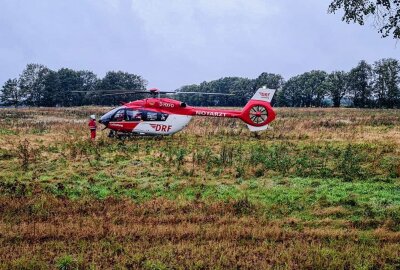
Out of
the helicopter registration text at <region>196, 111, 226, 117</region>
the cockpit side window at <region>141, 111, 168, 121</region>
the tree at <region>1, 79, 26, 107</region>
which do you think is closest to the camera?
the cockpit side window at <region>141, 111, 168, 121</region>

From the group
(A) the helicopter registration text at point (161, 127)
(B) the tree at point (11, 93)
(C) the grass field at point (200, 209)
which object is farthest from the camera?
(B) the tree at point (11, 93)

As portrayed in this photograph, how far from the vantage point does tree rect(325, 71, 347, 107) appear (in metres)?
108

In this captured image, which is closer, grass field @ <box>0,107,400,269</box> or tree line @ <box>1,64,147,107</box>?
grass field @ <box>0,107,400,269</box>


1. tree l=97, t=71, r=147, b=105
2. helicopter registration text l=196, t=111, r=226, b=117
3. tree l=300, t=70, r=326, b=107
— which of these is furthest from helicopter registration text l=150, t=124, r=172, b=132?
tree l=300, t=70, r=326, b=107

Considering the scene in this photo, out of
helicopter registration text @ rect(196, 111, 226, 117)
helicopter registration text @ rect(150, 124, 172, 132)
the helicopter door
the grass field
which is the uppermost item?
helicopter registration text @ rect(196, 111, 226, 117)

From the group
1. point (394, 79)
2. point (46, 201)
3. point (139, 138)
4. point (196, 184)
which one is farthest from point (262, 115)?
point (394, 79)

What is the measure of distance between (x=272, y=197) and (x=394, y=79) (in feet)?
360

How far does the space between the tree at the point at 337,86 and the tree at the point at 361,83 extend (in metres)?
1.85

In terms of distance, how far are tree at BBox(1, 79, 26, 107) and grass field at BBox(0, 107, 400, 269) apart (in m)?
96.6

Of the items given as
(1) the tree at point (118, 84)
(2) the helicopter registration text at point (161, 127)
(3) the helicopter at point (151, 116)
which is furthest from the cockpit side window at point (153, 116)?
(1) the tree at point (118, 84)

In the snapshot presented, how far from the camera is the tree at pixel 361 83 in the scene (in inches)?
4195

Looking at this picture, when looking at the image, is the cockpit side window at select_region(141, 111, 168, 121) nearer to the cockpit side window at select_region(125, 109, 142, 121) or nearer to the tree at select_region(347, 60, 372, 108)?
the cockpit side window at select_region(125, 109, 142, 121)

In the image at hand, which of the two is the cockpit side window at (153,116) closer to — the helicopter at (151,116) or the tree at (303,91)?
the helicopter at (151,116)

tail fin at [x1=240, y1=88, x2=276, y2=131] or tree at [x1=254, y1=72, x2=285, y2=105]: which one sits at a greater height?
tree at [x1=254, y1=72, x2=285, y2=105]
